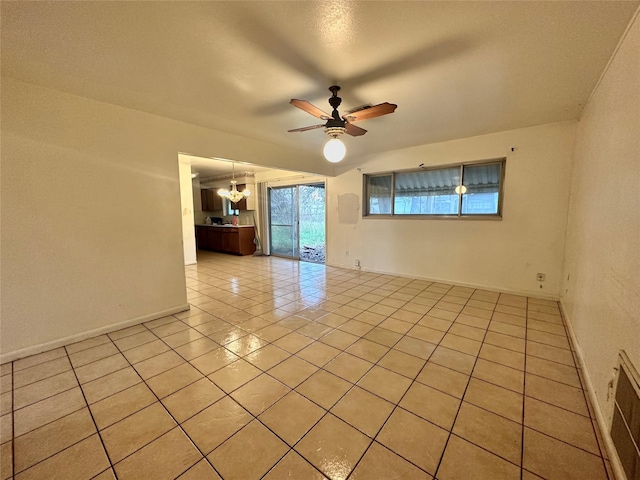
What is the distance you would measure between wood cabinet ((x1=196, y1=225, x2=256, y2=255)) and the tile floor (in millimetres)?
4225

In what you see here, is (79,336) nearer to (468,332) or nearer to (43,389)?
(43,389)

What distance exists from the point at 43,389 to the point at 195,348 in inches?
39.4

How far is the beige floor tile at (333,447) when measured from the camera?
126 centimetres

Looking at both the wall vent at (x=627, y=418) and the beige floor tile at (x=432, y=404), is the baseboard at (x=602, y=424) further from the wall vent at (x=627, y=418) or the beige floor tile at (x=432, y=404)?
the beige floor tile at (x=432, y=404)

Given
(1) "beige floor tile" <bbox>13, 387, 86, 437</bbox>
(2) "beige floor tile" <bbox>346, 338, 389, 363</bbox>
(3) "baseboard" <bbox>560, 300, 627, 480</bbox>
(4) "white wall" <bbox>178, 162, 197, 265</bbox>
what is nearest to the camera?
(3) "baseboard" <bbox>560, 300, 627, 480</bbox>

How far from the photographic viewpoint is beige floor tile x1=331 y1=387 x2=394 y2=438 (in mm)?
1512

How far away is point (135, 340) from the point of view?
2525mm

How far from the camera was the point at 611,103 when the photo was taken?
1854mm

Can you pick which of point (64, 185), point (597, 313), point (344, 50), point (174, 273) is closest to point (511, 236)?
point (597, 313)

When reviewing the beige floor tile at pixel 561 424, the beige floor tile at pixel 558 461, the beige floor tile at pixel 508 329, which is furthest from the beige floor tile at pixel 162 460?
the beige floor tile at pixel 508 329

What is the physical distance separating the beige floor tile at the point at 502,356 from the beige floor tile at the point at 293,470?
67.6 inches

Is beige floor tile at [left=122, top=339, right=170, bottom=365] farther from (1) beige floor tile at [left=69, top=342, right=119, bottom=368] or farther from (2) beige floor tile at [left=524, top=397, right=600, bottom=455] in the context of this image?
(2) beige floor tile at [left=524, top=397, right=600, bottom=455]

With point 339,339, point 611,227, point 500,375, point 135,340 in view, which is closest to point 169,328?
point 135,340

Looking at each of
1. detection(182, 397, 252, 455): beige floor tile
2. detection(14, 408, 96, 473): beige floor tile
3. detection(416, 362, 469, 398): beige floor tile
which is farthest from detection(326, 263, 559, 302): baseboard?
detection(14, 408, 96, 473): beige floor tile
